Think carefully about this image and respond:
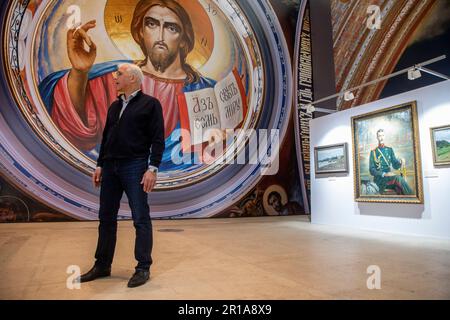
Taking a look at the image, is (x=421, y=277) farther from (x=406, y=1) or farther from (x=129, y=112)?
(x=406, y=1)

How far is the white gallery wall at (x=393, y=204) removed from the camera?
4527 millimetres

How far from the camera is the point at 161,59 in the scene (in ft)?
26.2

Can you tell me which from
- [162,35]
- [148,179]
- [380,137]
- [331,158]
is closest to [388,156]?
[380,137]

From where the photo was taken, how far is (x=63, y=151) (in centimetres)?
675

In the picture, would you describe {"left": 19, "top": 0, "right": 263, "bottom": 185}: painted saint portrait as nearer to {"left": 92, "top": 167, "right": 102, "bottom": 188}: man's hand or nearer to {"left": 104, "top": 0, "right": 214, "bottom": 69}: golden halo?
{"left": 104, "top": 0, "right": 214, "bottom": 69}: golden halo

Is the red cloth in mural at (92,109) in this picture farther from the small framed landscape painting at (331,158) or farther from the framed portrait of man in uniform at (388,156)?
the framed portrait of man in uniform at (388,156)

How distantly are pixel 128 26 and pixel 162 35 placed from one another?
810 mm

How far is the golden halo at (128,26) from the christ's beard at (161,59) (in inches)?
11.1

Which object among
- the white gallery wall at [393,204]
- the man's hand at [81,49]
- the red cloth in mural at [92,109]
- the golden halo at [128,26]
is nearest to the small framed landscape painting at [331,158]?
the white gallery wall at [393,204]

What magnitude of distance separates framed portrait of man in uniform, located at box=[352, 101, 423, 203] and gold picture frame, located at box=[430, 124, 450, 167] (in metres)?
0.22

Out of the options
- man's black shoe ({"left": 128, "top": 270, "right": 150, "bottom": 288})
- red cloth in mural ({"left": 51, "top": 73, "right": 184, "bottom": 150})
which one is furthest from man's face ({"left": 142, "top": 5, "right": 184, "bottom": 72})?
man's black shoe ({"left": 128, "top": 270, "right": 150, "bottom": 288})

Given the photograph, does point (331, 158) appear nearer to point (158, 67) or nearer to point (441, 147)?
point (441, 147)

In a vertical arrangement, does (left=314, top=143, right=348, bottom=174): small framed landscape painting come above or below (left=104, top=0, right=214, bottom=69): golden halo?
below

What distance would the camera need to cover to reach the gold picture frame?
14.6 feet
